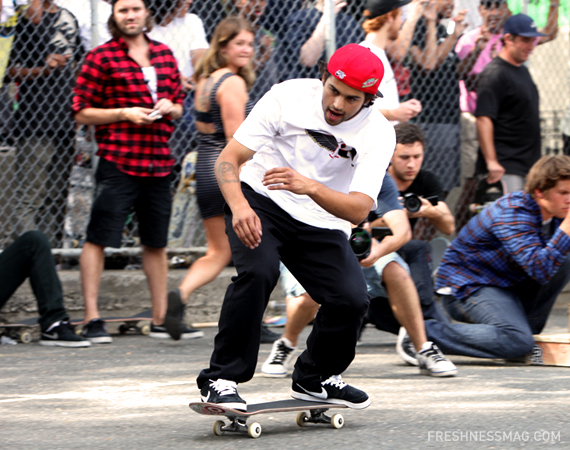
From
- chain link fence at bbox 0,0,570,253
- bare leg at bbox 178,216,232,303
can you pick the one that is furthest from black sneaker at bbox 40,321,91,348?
chain link fence at bbox 0,0,570,253

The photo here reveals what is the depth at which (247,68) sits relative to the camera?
5625 millimetres

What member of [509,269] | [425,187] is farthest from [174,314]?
[509,269]

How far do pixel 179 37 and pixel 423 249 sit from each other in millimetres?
2591

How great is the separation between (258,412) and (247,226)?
706 millimetres

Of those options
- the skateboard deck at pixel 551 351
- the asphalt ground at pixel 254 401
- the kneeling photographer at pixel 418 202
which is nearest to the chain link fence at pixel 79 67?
the asphalt ground at pixel 254 401

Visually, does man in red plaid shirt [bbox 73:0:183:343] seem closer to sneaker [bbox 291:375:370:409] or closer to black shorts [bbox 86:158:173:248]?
black shorts [bbox 86:158:173:248]

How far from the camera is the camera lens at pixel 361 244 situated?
4.50 metres

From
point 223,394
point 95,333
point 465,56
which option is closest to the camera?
point 223,394

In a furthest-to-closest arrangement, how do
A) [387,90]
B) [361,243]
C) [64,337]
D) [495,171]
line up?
[495,171] → [387,90] → [64,337] → [361,243]

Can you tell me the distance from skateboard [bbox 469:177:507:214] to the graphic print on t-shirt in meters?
3.64

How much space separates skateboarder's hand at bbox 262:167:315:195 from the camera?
122 inches

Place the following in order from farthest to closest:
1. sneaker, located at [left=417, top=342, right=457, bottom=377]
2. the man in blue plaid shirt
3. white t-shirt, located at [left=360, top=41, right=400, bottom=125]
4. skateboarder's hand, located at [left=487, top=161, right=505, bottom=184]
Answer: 1. skateboarder's hand, located at [left=487, top=161, right=505, bottom=184]
2. white t-shirt, located at [left=360, top=41, right=400, bottom=125]
3. the man in blue plaid shirt
4. sneaker, located at [left=417, top=342, right=457, bottom=377]

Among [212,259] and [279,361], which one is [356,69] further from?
[212,259]

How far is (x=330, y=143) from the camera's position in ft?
11.3
